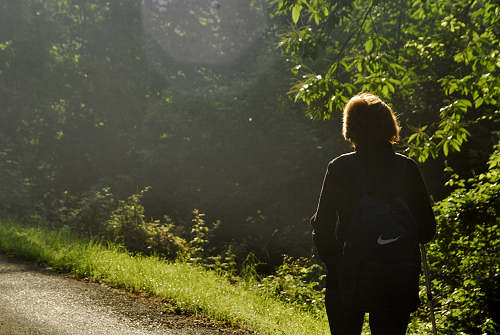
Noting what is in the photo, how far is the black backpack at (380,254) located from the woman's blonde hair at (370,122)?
0.99ft

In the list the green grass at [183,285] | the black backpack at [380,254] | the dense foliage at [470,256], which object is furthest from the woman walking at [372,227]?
the dense foliage at [470,256]

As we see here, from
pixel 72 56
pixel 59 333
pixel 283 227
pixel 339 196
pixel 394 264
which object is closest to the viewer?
pixel 394 264

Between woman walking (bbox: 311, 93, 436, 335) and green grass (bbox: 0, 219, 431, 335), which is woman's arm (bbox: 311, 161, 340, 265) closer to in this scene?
woman walking (bbox: 311, 93, 436, 335)

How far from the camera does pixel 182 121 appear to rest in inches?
765

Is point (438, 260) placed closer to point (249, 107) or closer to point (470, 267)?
point (470, 267)

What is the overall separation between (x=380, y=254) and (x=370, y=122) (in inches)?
29.7

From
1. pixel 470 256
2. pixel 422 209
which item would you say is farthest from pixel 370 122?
pixel 470 256

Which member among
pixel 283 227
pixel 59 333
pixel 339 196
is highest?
pixel 283 227

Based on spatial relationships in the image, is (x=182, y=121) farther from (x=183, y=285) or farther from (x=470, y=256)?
(x=470, y=256)

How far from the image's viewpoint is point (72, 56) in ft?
72.5

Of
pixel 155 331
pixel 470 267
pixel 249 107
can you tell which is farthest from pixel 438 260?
pixel 249 107

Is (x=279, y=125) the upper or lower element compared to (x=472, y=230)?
upper

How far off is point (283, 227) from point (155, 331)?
37.0ft

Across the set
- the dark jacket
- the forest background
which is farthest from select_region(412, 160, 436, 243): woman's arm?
the forest background
